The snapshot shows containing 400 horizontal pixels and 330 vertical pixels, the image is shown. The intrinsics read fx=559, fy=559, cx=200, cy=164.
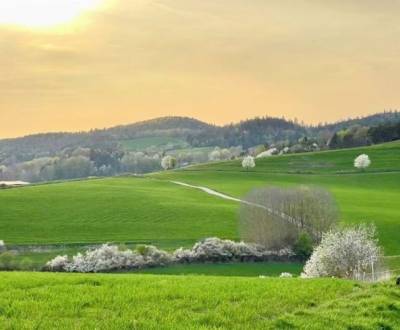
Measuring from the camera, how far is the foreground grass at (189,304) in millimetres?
12789

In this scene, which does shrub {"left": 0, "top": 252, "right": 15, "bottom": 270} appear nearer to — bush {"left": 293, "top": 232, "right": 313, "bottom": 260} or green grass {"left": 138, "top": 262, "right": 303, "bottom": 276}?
green grass {"left": 138, "top": 262, "right": 303, "bottom": 276}

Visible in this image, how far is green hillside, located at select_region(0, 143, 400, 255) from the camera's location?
267ft

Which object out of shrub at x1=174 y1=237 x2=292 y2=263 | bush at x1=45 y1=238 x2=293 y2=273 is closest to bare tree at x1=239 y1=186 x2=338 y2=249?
shrub at x1=174 y1=237 x2=292 y2=263

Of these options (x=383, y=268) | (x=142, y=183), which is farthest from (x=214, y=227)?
(x=142, y=183)

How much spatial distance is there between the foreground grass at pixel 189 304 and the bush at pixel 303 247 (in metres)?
51.2

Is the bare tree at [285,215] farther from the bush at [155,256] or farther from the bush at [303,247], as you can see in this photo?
the bush at [155,256]

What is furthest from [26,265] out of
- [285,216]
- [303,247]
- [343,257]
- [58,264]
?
Result: [343,257]

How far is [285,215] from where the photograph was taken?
247 ft

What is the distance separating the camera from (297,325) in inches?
515

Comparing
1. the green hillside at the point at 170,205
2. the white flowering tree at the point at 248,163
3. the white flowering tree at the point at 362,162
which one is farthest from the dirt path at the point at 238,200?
the white flowering tree at the point at 362,162

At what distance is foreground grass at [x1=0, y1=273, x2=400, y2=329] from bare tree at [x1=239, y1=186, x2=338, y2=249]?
54203 millimetres

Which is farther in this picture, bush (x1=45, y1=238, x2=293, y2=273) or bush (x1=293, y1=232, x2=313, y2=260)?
bush (x1=293, y1=232, x2=313, y2=260)

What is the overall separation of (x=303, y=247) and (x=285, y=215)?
22.9 ft

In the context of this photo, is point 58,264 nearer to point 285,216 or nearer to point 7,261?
point 7,261
